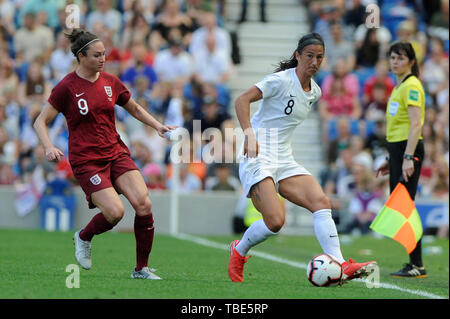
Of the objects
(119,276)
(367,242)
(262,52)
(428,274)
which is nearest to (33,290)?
(119,276)

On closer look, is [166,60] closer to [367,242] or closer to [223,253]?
[367,242]

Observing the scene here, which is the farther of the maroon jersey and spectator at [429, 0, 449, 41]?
spectator at [429, 0, 449, 41]

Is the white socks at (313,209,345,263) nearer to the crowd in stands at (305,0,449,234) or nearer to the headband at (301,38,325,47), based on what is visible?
the headband at (301,38,325,47)

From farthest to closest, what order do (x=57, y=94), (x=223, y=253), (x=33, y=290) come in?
1. (x=223, y=253)
2. (x=57, y=94)
3. (x=33, y=290)

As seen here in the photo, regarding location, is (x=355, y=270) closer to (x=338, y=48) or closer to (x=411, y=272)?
(x=411, y=272)

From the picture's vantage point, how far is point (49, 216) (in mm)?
17531

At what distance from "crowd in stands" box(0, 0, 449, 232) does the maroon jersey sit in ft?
30.3

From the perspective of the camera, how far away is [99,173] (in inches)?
328

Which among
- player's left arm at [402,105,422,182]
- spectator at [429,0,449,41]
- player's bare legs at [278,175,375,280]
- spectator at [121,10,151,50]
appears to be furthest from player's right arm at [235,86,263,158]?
spectator at [429,0,449,41]

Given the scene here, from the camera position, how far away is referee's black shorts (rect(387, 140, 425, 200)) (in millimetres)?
10125

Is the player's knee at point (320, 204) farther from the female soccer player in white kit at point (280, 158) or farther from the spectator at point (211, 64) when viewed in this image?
the spectator at point (211, 64)

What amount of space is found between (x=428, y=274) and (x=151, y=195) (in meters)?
7.95

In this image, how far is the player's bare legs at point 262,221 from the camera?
325 inches

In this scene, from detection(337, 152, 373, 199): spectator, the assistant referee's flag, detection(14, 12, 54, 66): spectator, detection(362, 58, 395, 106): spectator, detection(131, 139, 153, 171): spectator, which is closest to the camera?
the assistant referee's flag
